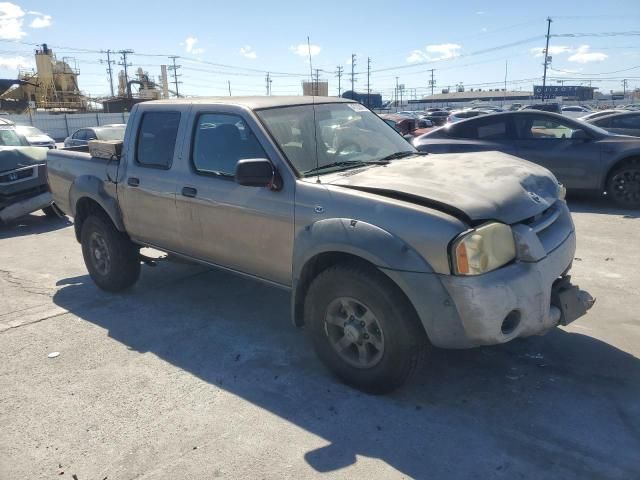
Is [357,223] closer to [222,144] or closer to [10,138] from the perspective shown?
[222,144]

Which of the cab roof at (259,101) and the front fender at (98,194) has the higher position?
the cab roof at (259,101)

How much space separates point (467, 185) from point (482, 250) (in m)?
0.58

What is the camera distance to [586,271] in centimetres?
579

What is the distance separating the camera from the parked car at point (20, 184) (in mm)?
9031

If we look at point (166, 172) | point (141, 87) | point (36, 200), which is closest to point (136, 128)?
point (166, 172)

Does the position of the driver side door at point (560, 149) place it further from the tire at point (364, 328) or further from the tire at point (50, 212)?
the tire at point (50, 212)

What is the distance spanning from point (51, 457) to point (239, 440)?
41.2 inches

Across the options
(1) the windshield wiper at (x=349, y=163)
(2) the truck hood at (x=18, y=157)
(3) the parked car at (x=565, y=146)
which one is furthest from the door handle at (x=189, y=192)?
(3) the parked car at (x=565, y=146)

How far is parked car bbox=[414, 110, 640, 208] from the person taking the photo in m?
8.73

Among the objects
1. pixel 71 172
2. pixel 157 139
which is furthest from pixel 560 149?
pixel 71 172

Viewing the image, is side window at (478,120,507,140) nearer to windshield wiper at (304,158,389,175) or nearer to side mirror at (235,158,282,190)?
windshield wiper at (304,158,389,175)

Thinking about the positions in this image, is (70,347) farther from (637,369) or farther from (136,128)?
(637,369)

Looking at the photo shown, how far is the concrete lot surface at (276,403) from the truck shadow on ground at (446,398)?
0.4 inches

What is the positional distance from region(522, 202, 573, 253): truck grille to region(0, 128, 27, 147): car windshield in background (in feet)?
33.8
